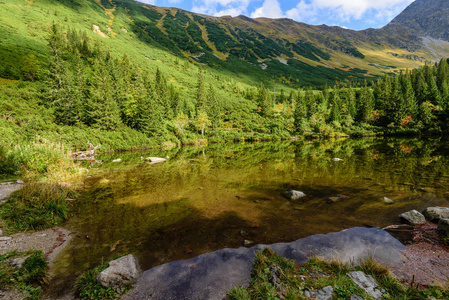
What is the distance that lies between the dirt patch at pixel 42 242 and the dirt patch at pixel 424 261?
32.3 feet

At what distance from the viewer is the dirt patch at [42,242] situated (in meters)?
5.73

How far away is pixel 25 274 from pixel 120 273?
2173 millimetres

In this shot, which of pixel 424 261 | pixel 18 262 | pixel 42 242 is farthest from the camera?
pixel 42 242

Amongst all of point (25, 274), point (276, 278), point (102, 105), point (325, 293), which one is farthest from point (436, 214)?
point (102, 105)

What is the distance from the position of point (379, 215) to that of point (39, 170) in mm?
19445

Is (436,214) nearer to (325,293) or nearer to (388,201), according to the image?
(388,201)

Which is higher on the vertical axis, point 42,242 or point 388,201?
point 388,201

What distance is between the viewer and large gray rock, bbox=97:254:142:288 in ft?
14.9

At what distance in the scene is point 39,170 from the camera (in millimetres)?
12102

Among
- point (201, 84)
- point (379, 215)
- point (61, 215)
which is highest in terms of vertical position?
point (201, 84)

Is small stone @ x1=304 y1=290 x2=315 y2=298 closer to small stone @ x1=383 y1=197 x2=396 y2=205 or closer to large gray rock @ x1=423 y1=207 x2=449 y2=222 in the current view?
large gray rock @ x1=423 y1=207 x2=449 y2=222

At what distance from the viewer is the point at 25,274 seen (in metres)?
4.47

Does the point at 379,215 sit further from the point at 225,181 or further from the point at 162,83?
the point at 162,83

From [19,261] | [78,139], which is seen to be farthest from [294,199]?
[78,139]
